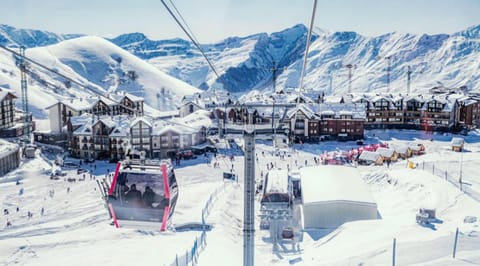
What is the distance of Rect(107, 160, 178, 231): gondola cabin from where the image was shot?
7438mm

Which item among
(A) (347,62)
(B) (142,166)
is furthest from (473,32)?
(B) (142,166)

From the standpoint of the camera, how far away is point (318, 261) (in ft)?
36.7

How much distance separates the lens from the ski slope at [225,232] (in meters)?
10.6

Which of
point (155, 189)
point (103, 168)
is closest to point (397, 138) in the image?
point (103, 168)

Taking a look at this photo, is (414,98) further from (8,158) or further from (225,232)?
(8,158)

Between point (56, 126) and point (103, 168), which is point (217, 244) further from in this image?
point (56, 126)

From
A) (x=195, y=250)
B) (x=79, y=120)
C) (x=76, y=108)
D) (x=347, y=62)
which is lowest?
(x=195, y=250)

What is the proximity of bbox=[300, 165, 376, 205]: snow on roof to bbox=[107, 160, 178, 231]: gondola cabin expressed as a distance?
387 inches

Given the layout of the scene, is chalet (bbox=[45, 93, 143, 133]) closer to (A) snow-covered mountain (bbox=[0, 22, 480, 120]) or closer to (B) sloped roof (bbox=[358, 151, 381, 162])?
(A) snow-covered mountain (bbox=[0, 22, 480, 120])

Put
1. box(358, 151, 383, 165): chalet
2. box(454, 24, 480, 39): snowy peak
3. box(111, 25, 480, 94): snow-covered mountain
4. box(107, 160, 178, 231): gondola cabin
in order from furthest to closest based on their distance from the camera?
box(454, 24, 480, 39): snowy peak
box(111, 25, 480, 94): snow-covered mountain
box(358, 151, 383, 165): chalet
box(107, 160, 178, 231): gondola cabin

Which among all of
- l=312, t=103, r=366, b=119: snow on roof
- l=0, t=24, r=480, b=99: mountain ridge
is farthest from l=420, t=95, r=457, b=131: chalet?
l=0, t=24, r=480, b=99: mountain ridge

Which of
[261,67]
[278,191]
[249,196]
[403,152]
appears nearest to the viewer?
[249,196]

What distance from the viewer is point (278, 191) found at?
59.4ft

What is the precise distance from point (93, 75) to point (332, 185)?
78975 millimetres
